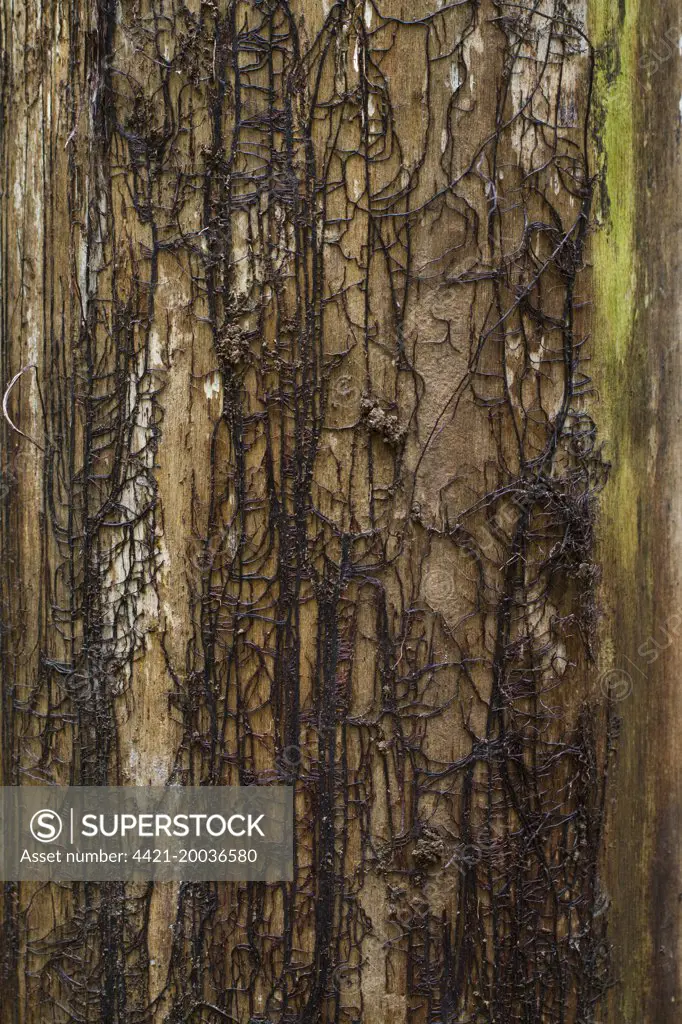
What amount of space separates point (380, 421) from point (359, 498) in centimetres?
19

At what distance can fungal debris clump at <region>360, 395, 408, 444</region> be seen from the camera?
1.82 metres

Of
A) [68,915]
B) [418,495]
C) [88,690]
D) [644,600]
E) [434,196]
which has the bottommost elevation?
[68,915]

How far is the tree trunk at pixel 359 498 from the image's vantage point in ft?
5.97

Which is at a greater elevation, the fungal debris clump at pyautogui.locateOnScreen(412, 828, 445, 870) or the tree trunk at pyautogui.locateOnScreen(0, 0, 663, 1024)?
the tree trunk at pyautogui.locateOnScreen(0, 0, 663, 1024)

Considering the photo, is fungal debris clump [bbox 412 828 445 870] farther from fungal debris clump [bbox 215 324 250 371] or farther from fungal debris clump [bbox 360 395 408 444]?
fungal debris clump [bbox 215 324 250 371]

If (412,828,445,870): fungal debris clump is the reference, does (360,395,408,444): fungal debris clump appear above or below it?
above

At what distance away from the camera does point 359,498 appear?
6.00ft

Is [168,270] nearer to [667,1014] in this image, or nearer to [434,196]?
[434,196]

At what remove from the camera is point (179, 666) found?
6.14ft

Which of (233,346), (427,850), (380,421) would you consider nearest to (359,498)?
(380,421)

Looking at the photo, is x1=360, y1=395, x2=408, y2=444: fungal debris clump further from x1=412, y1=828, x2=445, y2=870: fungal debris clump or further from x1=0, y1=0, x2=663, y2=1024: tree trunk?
x1=412, y1=828, x2=445, y2=870: fungal debris clump

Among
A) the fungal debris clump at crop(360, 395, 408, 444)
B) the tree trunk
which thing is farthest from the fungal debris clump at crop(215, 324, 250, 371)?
the fungal debris clump at crop(360, 395, 408, 444)

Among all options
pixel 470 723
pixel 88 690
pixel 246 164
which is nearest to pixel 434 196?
pixel 246 164

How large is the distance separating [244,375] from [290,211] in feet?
1.34
